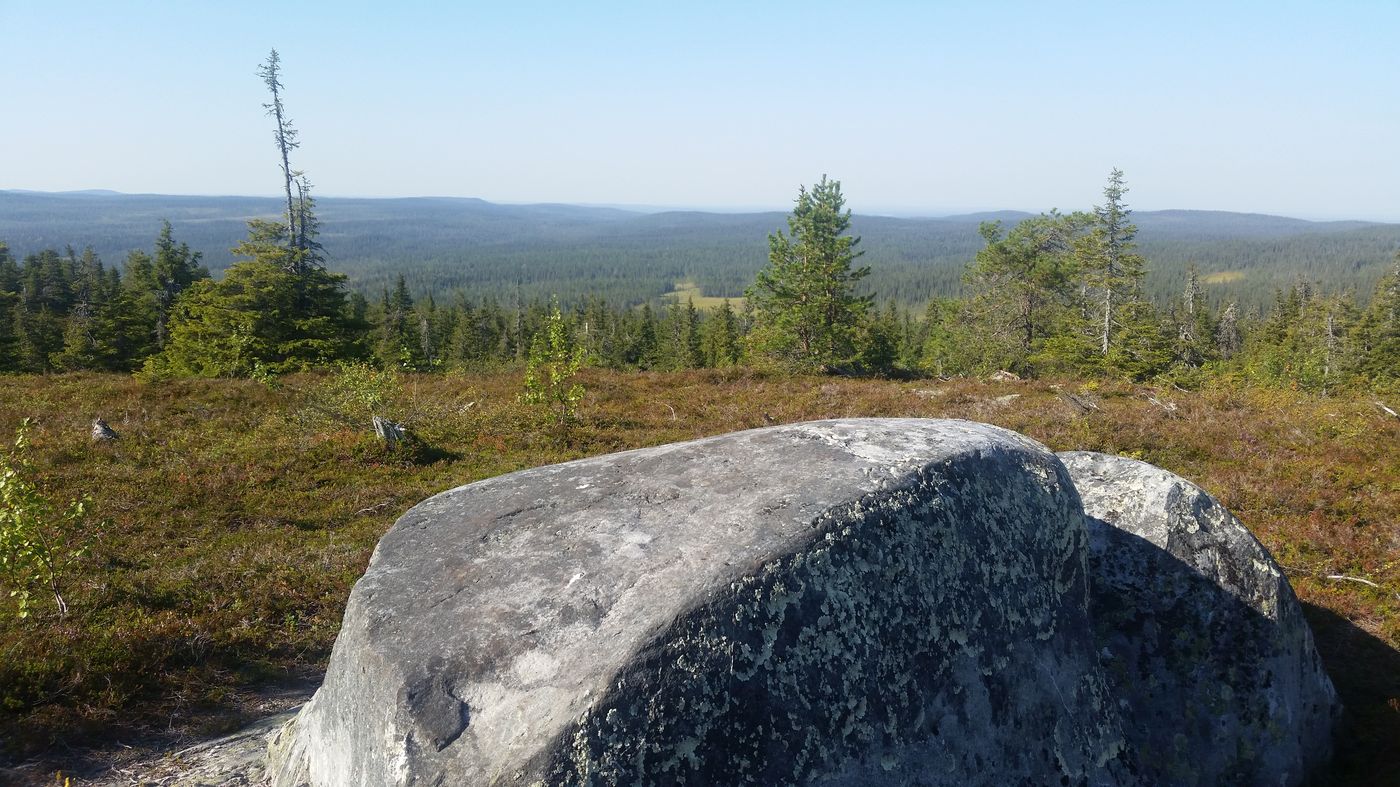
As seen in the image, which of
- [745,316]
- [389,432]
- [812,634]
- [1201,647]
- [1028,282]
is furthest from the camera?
[745,316]

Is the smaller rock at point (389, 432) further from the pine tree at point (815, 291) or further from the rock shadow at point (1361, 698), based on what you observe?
the pine tree at point (815, 291)

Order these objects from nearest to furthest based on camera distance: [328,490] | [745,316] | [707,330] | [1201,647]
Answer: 1. [1201,647]
2. [328,490]
3. [745,316]
4. [707,330]

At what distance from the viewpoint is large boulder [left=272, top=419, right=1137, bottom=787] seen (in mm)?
3646

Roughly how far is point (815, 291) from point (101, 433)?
2545 centimetres

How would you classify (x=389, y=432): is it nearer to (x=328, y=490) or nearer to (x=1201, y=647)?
(x=328, y=490)

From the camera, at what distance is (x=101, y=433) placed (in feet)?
52.9

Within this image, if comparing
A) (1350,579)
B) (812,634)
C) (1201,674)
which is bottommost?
(1350,579)

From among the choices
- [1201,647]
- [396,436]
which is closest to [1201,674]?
[1201,647]

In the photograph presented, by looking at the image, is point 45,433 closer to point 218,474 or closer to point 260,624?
point 218,474

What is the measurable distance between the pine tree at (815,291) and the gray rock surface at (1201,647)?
80.9 feet

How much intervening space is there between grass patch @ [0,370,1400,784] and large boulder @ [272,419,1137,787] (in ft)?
11.4

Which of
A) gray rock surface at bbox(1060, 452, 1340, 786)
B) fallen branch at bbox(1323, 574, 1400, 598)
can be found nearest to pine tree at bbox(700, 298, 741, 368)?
fallen branch at bbox(1323, 574, 1400, 598)

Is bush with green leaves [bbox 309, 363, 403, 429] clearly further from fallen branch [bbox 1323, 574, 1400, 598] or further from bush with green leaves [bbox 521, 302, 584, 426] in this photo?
fallen branch [bbox 1323, 574, 1400, 598]

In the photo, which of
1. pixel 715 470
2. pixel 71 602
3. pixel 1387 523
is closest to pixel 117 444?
pixel 71 602
